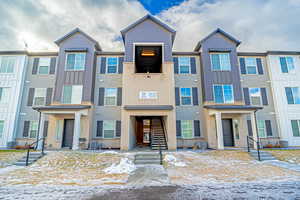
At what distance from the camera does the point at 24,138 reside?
44.2 feet

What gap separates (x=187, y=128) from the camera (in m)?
13.6

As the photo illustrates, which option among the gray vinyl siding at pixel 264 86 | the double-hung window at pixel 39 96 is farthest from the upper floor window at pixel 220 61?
the double-hung window at pixel 39 96

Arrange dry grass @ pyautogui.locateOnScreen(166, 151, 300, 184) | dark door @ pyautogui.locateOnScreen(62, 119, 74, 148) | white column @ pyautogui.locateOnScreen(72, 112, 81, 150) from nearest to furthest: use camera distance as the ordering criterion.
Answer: dry grass @ pyautogui.locateOnScreen(166, 151, 300, 184) < white column @ pyautogui.locateOnScreen(72, 112, 81, 150) < dark door @ pyautogui.locateOnScreen(62, 119, 74, 148)

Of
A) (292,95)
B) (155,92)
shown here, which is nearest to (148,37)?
(155,92)

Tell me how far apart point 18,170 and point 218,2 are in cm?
2124

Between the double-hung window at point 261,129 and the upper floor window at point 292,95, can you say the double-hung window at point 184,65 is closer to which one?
the double-hung window at point 261,129

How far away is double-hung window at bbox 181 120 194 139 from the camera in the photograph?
13.4 meters

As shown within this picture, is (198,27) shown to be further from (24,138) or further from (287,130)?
(24,138)

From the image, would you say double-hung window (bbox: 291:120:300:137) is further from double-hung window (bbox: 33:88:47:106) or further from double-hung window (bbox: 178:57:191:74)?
double-hung window (bbox: 33:88:47:106)

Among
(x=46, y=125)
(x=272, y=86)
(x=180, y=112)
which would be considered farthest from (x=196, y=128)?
(x=46, y=125)

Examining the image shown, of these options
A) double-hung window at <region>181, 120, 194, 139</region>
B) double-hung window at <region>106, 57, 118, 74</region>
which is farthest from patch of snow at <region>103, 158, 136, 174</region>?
double-hung window at <region>106, 57, 118, 74</region>

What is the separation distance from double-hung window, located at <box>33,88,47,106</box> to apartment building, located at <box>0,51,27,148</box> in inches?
58.8

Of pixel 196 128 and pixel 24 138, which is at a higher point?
pixel 196 128

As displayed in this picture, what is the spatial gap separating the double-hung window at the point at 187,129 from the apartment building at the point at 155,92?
9 cm
